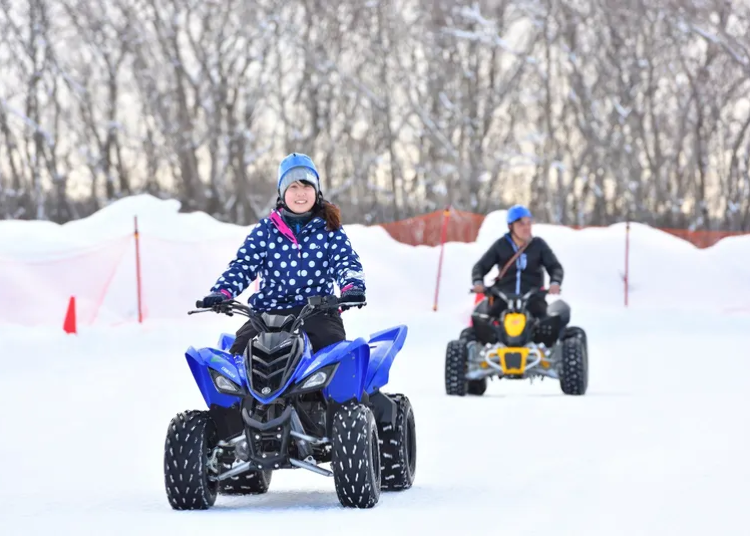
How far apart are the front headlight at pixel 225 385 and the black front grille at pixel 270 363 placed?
0.10 meters

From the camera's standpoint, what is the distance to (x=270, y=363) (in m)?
7.45

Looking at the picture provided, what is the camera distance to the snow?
7457mm

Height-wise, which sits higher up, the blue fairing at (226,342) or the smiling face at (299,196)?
the smiling face at (299,196)

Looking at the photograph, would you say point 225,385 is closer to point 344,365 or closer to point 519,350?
point 344,365

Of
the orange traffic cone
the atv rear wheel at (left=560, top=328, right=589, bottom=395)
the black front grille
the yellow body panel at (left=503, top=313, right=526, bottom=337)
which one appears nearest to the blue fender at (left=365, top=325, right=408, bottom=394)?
the black front grille

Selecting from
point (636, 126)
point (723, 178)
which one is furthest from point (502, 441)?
point (723, 178)

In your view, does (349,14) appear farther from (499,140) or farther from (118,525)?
(118,525)

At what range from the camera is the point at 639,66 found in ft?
165

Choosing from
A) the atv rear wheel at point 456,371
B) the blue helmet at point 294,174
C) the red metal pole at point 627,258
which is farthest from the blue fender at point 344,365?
the red metal pole at point 627,258

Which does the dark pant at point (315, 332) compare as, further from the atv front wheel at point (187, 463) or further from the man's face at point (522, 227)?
the man's face at point (522, 227)

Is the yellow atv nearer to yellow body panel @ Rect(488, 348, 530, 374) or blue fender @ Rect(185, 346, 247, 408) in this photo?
yellow body panel @ Rect(488, 348, 530, 374)

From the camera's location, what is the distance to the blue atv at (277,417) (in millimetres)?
7426

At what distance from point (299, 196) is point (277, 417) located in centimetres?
118

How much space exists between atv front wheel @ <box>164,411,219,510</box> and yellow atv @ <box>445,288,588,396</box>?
25.8 feet
